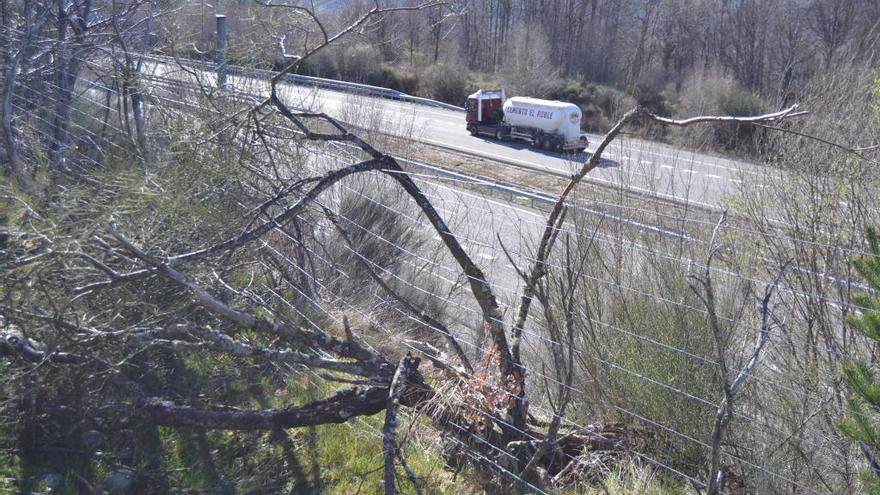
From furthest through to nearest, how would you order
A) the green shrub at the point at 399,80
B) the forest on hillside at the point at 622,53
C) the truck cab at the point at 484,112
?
the green shrub at the point at 399,80, the truck cab at the point at 484,112, the forest on hillside at the point at 622,53

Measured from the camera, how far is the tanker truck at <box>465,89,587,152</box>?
24812mm

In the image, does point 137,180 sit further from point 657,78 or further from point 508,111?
point 657,78

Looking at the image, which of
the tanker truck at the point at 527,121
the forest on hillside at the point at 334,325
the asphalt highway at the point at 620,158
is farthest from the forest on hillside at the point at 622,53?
the forest on hillside at the point at 334,325

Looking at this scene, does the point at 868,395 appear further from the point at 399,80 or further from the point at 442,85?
the point at 442,85

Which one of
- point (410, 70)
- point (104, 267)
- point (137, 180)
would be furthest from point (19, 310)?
point (410, 70)

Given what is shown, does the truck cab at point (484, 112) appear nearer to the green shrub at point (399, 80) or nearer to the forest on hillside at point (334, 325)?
the green shrub at point (399, 80)

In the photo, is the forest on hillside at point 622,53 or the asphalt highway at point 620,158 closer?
the asphalt highway at point 620,158

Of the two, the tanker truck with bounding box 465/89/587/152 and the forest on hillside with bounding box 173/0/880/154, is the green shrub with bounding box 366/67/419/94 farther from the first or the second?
the tanker truck with bounding box 465/89/587/152

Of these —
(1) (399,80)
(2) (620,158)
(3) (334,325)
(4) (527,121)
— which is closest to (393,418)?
(3) (334,325)

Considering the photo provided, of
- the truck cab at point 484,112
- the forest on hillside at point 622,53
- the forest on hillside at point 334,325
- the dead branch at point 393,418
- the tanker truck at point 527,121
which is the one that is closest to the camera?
the dead branch at point 393,418

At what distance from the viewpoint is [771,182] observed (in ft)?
22.6

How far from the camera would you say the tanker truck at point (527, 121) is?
977 inches

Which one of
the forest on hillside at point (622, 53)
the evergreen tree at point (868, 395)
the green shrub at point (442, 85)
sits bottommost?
the green shrub at point (442, 85)

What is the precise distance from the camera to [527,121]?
84.8 ft
